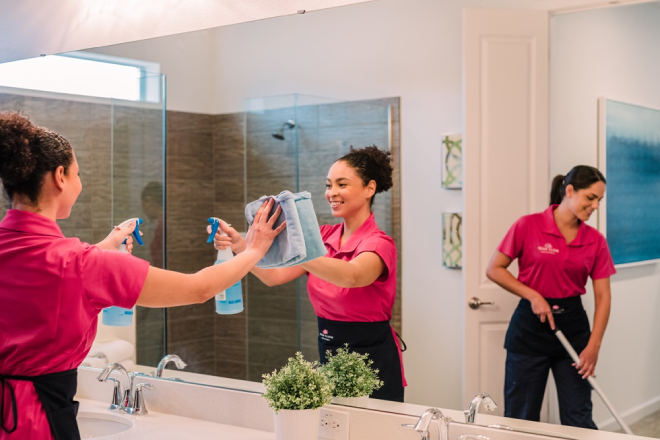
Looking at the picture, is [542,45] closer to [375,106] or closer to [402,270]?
[375,106]

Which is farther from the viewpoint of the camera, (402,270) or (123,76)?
(123,76)

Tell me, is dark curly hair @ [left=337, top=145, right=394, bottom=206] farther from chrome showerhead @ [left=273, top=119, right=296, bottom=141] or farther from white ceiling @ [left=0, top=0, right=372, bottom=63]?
white ceiling @ [left=0, top=0, right=372, bottom=63]

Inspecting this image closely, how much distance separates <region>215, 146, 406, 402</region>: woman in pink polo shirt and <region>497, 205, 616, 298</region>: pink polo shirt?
0.34 m

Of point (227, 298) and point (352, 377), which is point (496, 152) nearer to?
point (352, 377)

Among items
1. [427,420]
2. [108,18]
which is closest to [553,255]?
[427,420]

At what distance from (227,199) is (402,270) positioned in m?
0.65

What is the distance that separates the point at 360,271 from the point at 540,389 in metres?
0.54

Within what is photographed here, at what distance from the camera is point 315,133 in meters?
2.10

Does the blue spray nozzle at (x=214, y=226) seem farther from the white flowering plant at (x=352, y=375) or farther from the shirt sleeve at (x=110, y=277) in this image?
the shirt sleeve at (x=110, y=277)

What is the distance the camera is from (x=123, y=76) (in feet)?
8.17

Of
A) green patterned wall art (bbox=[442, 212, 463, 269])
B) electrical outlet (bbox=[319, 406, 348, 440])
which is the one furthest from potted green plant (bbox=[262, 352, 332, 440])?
green patterned wall art (bbox=[442, 212, 463, 269])

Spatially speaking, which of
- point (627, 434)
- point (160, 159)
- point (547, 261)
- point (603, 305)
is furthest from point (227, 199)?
point (627, 434)

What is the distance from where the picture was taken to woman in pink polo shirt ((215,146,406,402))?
190 centimetres

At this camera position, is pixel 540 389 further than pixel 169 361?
No
